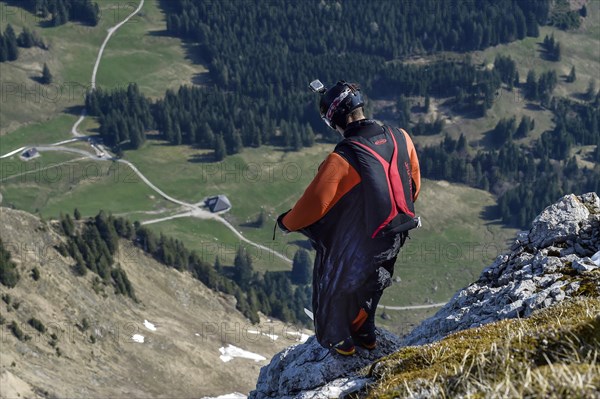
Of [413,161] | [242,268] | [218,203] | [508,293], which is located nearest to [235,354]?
[242,268]

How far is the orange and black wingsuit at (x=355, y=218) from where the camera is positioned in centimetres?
1625

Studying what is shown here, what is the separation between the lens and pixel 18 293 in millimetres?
83125

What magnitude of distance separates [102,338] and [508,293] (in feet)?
247

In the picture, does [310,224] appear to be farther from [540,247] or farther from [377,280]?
[540,247]

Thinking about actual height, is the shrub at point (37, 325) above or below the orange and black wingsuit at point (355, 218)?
below

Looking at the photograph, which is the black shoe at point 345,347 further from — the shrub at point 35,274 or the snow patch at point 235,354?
the snow patch at point 235,354

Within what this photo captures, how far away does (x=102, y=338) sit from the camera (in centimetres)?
8706

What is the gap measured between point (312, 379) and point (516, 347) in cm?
762

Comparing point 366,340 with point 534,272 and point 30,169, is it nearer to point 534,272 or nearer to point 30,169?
point 534,272

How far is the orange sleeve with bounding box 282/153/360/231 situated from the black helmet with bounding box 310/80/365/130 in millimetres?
1097

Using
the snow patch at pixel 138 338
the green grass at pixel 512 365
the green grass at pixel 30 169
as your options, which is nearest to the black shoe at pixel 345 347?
the green grass at pixel 512 365

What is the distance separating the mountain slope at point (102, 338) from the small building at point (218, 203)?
83.1 m

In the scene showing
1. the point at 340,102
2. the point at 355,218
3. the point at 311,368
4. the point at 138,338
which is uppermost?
the point at 340,102

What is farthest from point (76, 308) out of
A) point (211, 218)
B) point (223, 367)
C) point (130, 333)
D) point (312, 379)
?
point (211, 218)
